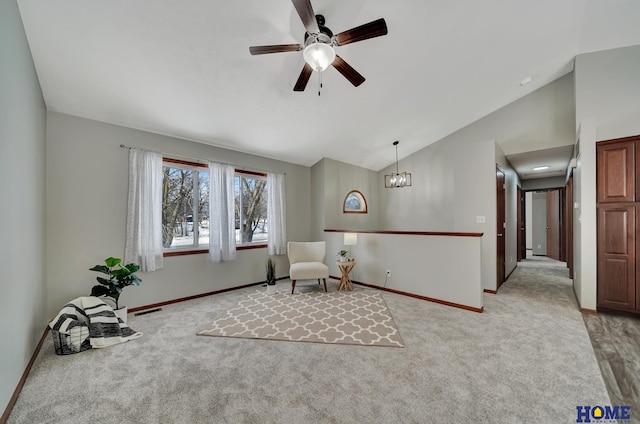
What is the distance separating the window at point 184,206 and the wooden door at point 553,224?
10.2m

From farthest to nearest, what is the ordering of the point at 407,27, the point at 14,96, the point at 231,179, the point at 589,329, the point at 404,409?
1. the point at 231,179
2. the point at 589,329
3. the point at 407,27
4. the point at 14,96
5. the point at 404,409

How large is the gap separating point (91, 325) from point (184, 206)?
6.58 ft

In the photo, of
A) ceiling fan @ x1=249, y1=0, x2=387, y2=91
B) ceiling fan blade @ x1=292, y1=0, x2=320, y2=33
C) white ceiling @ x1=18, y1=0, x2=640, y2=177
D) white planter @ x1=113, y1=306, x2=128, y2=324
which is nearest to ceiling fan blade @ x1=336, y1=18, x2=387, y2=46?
ceiling fan @ x1=249, y1=0, x2=387, y2=91

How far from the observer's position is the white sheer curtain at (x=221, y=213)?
165 inches

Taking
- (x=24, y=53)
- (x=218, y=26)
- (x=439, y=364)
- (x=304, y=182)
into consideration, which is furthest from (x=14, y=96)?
(x=304, y=182)

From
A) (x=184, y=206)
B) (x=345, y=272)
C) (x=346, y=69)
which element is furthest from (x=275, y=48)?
(x=345, y=272)

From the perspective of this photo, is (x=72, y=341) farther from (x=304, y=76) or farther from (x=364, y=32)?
(x=364, y=32)

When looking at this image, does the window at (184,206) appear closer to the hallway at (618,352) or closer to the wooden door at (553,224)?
the hallway at (618,352)

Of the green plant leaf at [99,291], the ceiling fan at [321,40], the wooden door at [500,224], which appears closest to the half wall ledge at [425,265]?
the wooden door at [500,224]

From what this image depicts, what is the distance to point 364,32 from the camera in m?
1.89

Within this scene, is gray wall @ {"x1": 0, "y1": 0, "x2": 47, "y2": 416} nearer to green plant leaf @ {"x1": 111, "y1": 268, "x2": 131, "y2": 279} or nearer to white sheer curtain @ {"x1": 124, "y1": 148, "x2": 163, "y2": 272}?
green plant leaf @ {"x1": 111, "y1": 268, "x2": 131, "y2": 279}

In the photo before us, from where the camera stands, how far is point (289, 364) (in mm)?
2197

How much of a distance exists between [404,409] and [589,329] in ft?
9.13

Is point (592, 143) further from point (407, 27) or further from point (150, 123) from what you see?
point (150, 123)
